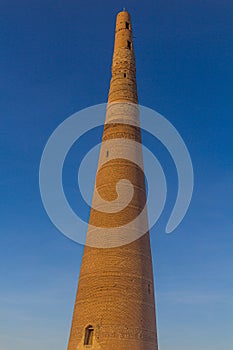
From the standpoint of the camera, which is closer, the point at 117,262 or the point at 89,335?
the point at 89,335

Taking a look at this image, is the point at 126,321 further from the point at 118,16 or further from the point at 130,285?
the point at 118,16

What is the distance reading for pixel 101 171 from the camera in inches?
699

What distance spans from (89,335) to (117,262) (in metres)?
2.82

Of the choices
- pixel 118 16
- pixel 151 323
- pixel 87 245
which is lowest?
pixel 151 323

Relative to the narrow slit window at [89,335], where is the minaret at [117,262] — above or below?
above

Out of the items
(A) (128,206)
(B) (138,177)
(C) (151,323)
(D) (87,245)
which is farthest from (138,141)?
(C) (151,323)

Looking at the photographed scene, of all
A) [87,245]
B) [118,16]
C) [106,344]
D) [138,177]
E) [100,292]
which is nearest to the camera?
[106,344]

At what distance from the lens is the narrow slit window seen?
14109mm

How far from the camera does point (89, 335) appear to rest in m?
14.3

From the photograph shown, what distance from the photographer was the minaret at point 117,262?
14.0 meters

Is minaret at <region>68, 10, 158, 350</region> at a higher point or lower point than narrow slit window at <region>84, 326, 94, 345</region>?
higher

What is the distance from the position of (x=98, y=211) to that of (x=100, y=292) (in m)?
3.48

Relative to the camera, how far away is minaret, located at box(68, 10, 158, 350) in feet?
46.0

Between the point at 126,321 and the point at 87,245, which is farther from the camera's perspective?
the point at 87,245
